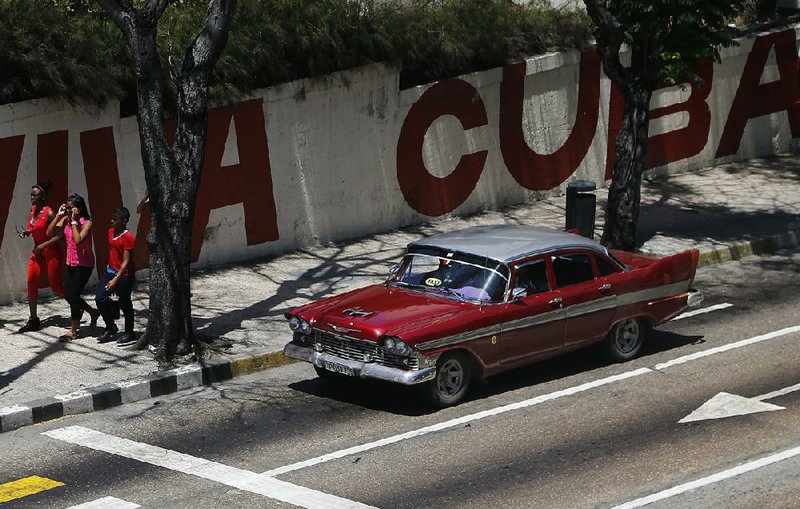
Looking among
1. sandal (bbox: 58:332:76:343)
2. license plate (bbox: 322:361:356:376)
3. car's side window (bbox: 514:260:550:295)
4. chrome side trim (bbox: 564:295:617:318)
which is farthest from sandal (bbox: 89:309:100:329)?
chrome side trim (bbox: 564:295:617:318)

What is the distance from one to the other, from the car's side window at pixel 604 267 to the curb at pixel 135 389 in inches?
141

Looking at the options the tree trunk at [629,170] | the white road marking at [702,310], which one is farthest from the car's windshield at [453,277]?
the tree trunk at [629,170]

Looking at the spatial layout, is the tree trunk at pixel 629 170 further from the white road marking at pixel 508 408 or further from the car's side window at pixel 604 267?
the car's side window at pixel 604 267

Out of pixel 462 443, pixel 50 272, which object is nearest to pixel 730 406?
pixel 462 443

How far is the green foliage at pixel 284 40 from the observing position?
53.8ft

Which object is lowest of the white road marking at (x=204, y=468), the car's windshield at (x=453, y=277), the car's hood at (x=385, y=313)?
the white road marking at (x=204, y=468)

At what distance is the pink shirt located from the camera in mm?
14914

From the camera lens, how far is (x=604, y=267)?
14266 mm

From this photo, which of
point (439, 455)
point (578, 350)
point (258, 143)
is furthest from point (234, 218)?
point (439, 455)

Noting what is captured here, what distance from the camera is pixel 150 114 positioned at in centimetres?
1427

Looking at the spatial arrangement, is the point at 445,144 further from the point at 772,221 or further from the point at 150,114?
the point at 150,114

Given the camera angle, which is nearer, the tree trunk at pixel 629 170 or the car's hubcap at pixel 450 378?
the car's hubcap at pixel 450 378

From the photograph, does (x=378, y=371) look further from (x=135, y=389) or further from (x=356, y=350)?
(x=135, y=389)

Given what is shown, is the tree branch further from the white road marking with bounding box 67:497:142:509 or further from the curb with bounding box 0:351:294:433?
the white road marking with bounding box 67:497:142:509
